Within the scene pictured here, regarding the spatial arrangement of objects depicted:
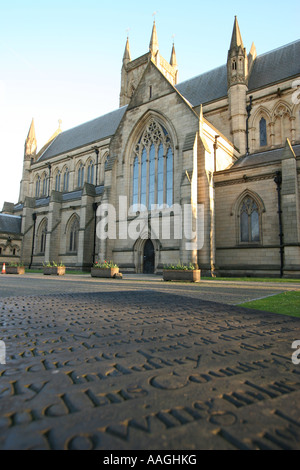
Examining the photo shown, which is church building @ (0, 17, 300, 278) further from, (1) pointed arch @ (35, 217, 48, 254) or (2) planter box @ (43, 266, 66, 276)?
(1) pointed arch @ (35, 217, 48, 254)

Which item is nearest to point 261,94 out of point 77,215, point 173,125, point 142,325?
point 173,125

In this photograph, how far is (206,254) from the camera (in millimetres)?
16750

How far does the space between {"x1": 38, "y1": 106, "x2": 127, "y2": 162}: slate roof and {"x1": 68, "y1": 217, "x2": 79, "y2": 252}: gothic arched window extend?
1119 cm

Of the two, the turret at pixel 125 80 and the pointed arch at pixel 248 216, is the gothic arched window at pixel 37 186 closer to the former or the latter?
the turret at pixel 125 80

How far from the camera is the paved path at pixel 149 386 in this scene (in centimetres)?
128

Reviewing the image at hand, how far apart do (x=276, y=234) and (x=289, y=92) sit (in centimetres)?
1383

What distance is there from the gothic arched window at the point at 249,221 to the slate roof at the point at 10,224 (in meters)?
30.8

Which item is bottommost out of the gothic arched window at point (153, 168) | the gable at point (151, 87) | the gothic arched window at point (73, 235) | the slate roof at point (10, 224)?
the gothic arched window at point (73, 235)

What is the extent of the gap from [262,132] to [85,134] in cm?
2458

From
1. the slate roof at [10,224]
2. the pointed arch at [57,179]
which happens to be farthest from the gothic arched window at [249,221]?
the slate roof at [10,224]

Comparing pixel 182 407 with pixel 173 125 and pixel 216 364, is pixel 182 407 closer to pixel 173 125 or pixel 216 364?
pixel 216 364

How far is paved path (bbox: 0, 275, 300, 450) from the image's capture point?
128cm

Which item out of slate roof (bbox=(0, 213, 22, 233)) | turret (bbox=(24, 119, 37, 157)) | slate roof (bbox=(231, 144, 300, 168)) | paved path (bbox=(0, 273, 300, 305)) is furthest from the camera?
turret (bbox=(24, 119, 37, 157))

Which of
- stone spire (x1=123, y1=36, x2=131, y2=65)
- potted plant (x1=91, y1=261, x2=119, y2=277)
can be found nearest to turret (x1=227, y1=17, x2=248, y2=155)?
potted plant (x1=91, y1=261, x2=119, y2=277)
